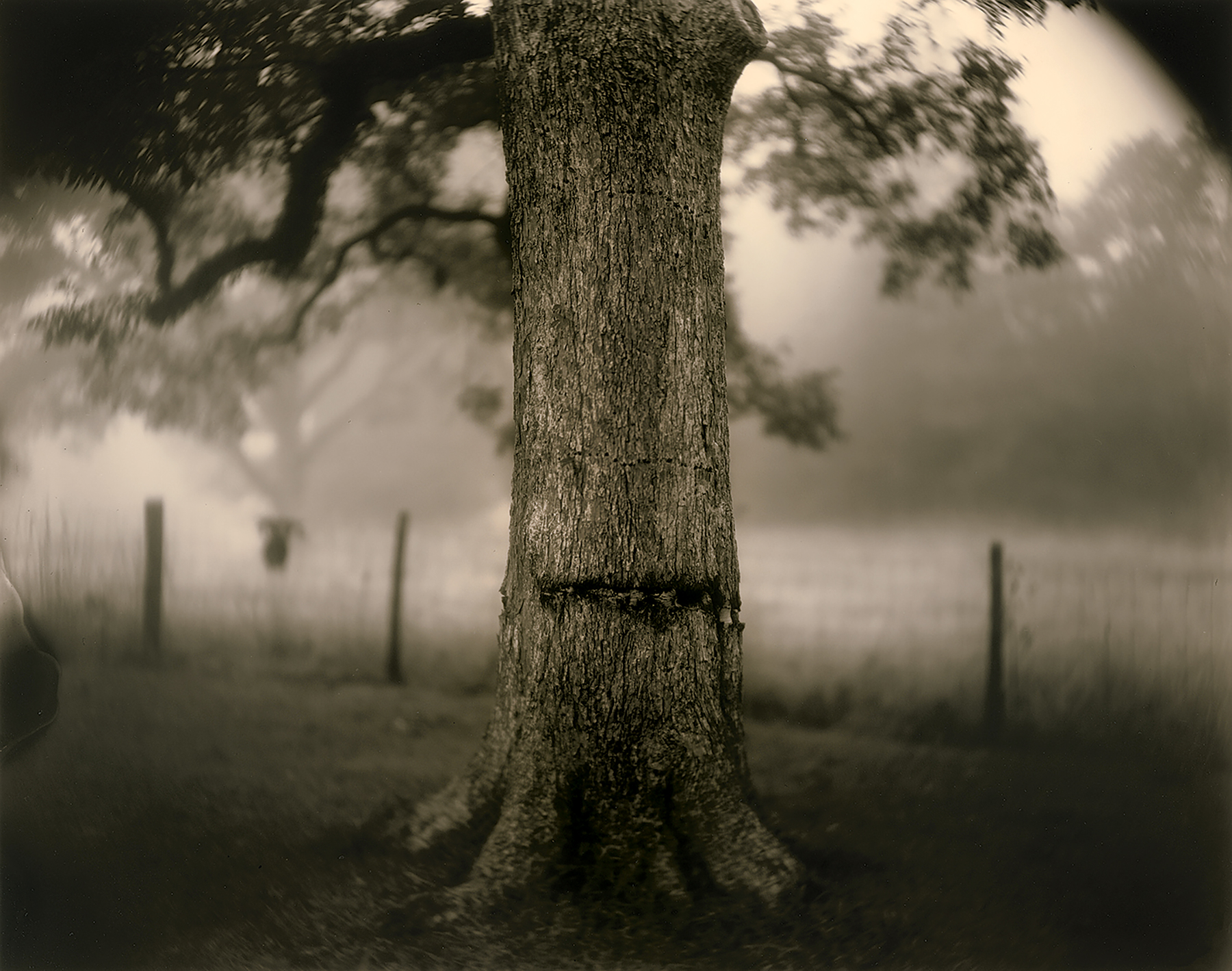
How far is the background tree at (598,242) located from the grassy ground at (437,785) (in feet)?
0.45

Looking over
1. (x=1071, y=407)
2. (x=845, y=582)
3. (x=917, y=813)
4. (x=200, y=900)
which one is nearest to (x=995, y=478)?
(x=1071, y=407)

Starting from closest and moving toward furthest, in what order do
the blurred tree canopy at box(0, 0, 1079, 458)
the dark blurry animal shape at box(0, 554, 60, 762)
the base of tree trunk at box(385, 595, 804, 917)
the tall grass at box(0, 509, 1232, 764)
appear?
the base of tree trunk at box(385, 595, 804, 917), the tall grass at box(0, 509, 1232, 764), the blurred tree canopy at box(0, 0, 1079, 458), the dark blurry animal shape at box(0, 554, 60, 762)

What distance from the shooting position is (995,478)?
2.17 m

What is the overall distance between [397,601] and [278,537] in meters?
0.36

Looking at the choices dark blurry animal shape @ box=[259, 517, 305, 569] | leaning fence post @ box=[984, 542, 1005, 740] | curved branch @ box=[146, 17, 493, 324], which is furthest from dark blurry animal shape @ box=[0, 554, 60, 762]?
leaning fence post @ box=[984, 542, 1005, 740]

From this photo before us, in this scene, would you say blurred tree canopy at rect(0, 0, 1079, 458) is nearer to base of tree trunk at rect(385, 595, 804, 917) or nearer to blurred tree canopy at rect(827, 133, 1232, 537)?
blurred tree canopy at rect(827, 133, 1232, 537)

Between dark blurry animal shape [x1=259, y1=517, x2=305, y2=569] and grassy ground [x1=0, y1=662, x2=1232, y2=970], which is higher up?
dark blurry animal shape [x1=259, y1=517, x2=305, y2=569]

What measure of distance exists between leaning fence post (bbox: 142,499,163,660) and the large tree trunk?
892 mm

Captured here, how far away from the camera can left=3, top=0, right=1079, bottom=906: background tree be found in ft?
6.52

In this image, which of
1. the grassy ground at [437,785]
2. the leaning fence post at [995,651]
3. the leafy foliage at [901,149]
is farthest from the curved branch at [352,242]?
Answer: the leaning fence post at [995,651]

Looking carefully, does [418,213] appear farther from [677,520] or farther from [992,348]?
[992,348]

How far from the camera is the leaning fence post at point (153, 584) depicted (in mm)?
2305

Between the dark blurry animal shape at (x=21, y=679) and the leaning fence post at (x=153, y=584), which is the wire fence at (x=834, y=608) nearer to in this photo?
the leaning fence post at (x=153, y=584)

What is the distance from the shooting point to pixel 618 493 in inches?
79.4
